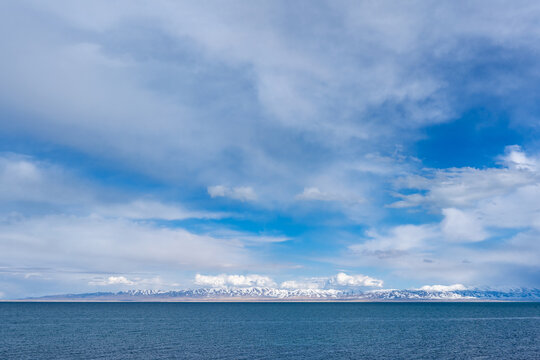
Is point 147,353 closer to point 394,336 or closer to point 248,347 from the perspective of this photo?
point 248,347

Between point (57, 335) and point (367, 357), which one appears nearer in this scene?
point (367, 357)

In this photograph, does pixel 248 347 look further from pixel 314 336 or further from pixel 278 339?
pixel 314 336

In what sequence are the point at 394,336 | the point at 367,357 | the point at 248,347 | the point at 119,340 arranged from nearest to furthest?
the point at 367,357, the point at 248,347, the point at 119,340, the point at 394,336

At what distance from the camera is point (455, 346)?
10019cm

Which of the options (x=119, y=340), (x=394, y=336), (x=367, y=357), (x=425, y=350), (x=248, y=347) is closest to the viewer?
(x=367, y=357)

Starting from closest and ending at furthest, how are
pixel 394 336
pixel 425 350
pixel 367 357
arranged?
pixel 367 357, pixel 425 350, pixel 394 336

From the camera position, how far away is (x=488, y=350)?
9325 centimetres

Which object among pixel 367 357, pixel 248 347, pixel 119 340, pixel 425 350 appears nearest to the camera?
pixel 367 357

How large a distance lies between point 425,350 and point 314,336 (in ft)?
131

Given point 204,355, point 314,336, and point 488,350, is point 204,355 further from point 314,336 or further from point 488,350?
point 488,350

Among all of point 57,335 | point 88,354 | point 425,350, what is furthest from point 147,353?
point 425,350

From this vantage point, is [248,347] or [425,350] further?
[248,347]

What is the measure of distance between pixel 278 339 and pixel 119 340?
46.4 m

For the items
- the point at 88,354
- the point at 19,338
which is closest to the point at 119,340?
the point at 88,354
